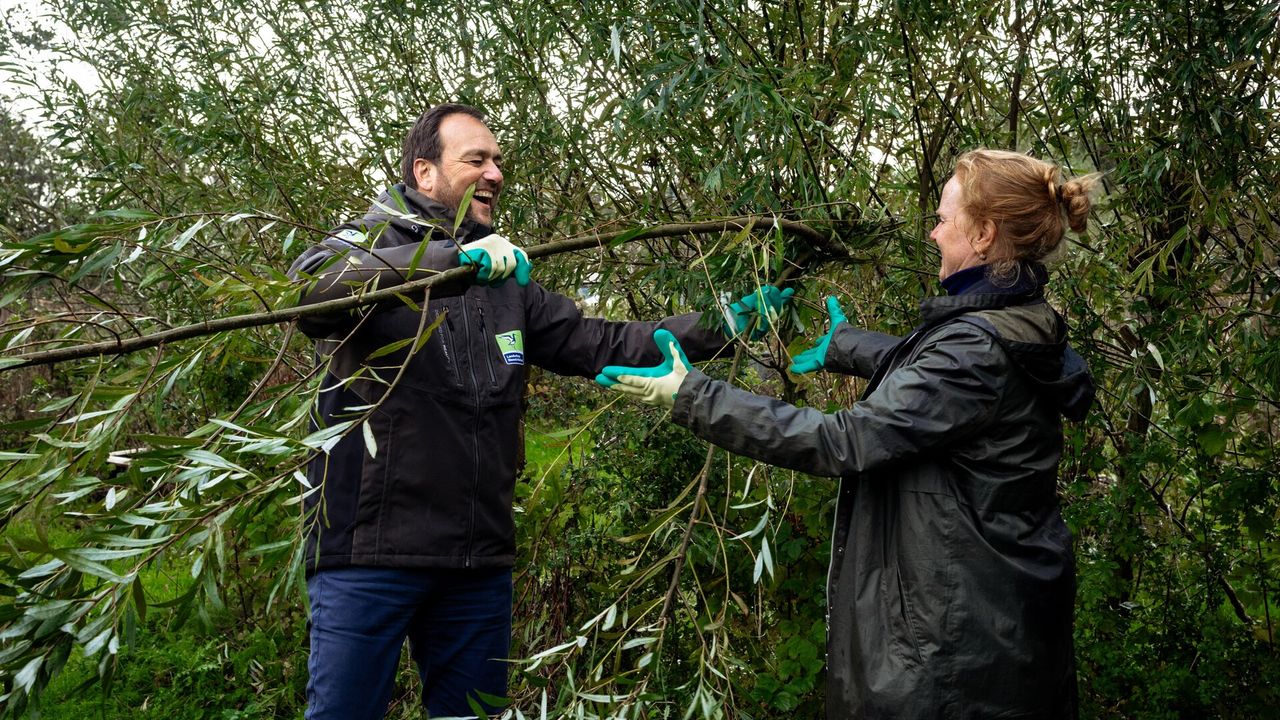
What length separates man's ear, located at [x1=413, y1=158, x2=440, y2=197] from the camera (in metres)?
2.82

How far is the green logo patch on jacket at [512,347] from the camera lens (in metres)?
2.67

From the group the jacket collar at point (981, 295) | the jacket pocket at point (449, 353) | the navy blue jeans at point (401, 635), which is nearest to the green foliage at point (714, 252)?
the navy blue jeans at point (401, 635)

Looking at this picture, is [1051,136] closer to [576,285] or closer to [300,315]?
[576,285]

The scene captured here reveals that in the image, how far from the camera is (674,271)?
294cm

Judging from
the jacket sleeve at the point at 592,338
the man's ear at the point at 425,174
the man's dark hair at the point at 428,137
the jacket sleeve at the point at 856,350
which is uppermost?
the man's dark hair at the point at 428,137

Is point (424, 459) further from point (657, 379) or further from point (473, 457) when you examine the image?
point (657, 379)

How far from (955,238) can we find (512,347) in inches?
47.3

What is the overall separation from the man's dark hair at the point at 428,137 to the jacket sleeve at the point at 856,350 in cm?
123

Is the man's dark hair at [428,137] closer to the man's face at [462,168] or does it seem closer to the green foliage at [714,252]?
the man's face at [462,168]

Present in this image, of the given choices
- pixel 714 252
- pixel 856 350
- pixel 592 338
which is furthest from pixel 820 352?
pixel 592 338

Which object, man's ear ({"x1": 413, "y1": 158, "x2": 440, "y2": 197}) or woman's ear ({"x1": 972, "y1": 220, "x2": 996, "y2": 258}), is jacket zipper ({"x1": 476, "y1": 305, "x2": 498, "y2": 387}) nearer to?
man's ear ({"x1": 413, "y1": 158, "x2": 440, "y2": 197})

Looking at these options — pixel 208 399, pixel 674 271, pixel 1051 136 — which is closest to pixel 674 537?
pixel 674 271

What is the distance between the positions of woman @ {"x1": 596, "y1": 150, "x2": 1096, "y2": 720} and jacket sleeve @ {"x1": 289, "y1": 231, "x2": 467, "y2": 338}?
0.63 m

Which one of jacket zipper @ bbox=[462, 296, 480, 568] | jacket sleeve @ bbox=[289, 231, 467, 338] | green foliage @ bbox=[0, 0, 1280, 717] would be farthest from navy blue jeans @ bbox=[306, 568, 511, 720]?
jacket sleeve @ bbox=[289, 231, 467, 338]
